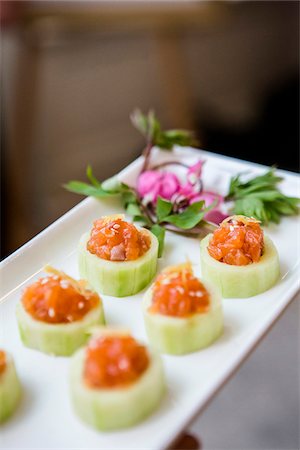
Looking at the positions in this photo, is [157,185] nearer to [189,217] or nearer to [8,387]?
[189,217]

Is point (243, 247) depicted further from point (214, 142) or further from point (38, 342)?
point (214, 142)

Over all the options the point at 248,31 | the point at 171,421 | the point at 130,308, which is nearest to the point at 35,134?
the point at 248,31

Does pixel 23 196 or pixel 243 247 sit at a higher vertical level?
pixel 243 247

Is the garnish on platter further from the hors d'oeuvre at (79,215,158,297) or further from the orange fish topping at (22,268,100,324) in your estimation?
the orange fish topping at (22,268,100,324)

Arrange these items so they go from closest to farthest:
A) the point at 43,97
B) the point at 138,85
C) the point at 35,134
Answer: the point at 35,134 → the point at 43,97 → the point at 138,85

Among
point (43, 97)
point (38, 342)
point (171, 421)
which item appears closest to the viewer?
point (171, 421)

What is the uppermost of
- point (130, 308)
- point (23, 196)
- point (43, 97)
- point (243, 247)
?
point (243, 247)

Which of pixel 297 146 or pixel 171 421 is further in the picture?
pixel 297 146

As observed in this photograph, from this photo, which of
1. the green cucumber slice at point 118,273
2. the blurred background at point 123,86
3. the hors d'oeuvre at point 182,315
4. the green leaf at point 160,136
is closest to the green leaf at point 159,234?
the green cucumber slice at point 118,273

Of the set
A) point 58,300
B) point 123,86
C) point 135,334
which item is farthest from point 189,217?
point 123,86
